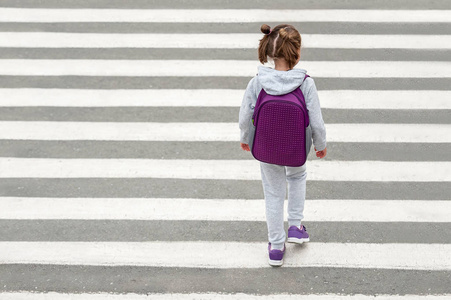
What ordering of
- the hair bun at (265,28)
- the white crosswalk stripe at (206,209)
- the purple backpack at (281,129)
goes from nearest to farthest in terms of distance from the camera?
1. the hair bun at (265,28)
2. the purple backpack at (281,129)
3. the white crosswalk stripe at (206,209)

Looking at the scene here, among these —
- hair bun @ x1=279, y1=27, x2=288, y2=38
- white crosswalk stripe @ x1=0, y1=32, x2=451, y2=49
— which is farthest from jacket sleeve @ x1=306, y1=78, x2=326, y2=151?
white crosswalk stripe @ x1=0, y1=32, x2=451, y2=49

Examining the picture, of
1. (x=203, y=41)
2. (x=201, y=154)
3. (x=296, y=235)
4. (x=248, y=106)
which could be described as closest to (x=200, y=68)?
(x=203, y=41)

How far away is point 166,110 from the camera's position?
6.41m

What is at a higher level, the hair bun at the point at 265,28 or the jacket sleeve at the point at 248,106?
the hair bun at the point at 265,28

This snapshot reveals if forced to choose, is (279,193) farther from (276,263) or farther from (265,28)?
(265,28)

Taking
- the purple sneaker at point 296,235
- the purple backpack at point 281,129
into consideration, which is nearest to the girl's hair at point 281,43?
the purple backpack at point 281,129

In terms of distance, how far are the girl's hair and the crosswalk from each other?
5.40 feet

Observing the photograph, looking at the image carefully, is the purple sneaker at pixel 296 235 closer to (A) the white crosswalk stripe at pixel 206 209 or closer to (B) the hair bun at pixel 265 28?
(A) the white crosswalk stripe at pixel 206 209

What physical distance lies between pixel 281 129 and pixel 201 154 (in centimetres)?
194

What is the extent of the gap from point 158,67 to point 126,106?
2.48 feet

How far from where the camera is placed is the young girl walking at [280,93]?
3943mm

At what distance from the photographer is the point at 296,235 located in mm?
4805

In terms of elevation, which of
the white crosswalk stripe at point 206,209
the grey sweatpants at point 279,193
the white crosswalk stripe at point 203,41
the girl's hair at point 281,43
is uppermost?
the girl's hair at point 281,43

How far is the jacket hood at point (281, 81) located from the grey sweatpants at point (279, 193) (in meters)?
0.61
